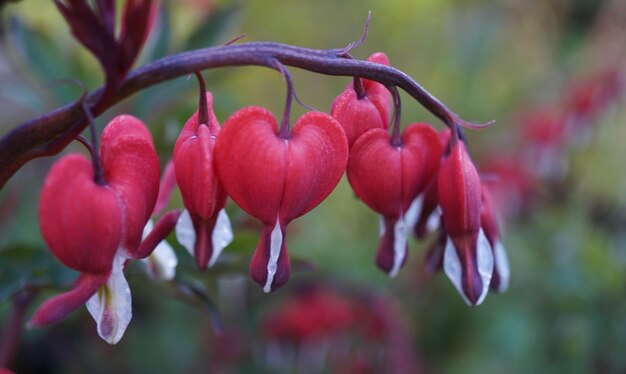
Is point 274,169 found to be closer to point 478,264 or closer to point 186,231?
point 186,231

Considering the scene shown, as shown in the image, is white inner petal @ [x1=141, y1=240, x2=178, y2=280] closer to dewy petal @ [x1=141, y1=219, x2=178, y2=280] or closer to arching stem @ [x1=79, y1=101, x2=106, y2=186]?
dewy petal @ [x1=141, y1=219, x2=178, y2=280]

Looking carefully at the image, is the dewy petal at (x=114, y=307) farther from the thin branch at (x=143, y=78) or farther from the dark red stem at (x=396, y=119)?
the dark red stem at (x=396, y=119)

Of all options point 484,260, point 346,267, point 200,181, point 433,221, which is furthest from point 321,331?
point 200,181

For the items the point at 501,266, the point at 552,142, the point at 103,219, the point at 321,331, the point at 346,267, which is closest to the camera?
the point at 103,219

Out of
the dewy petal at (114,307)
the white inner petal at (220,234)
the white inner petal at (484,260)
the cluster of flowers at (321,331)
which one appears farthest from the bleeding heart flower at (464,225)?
the cluster of flowers at (321,331)

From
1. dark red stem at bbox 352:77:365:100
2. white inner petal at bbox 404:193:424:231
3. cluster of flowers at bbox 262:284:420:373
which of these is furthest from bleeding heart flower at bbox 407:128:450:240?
cluster of flowers at bbox 262:284:420:373

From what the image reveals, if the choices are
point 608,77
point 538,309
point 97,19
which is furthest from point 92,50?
point 608,77
